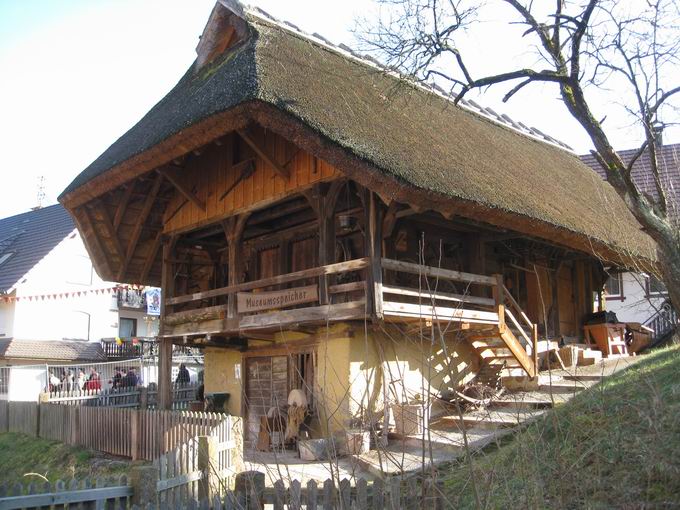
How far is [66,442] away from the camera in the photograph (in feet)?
48.2

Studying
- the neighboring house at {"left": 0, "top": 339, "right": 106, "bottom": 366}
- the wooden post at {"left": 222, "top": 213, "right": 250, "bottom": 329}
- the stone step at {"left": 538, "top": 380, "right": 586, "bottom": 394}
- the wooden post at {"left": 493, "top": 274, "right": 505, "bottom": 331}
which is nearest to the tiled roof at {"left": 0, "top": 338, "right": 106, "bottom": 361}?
the neighboring house at {"left": 0, "top": 339, "right": 106, "bottom": 366}

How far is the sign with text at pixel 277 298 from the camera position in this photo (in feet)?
40.2

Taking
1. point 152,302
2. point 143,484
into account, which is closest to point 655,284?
point 143,484

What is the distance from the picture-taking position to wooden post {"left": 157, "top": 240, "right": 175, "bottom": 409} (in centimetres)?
1537

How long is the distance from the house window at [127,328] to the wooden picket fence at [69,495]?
3327 cm

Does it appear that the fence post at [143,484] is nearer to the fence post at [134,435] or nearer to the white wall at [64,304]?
the fence post at [134,435]

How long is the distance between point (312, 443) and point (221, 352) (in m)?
5.45

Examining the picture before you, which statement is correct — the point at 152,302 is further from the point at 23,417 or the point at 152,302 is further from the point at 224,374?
the point at 224,374

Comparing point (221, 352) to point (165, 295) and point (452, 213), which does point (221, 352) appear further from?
point (452, 213)

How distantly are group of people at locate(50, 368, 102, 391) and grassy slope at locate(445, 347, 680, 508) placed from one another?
17.1 m

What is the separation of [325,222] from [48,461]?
7263 millimetres

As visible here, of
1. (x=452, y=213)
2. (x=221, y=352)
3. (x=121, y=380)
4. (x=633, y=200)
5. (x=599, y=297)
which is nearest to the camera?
(x=633, y=200)

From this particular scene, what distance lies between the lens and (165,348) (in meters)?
15.7

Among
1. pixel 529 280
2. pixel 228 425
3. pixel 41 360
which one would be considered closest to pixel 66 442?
pixel 228 425
